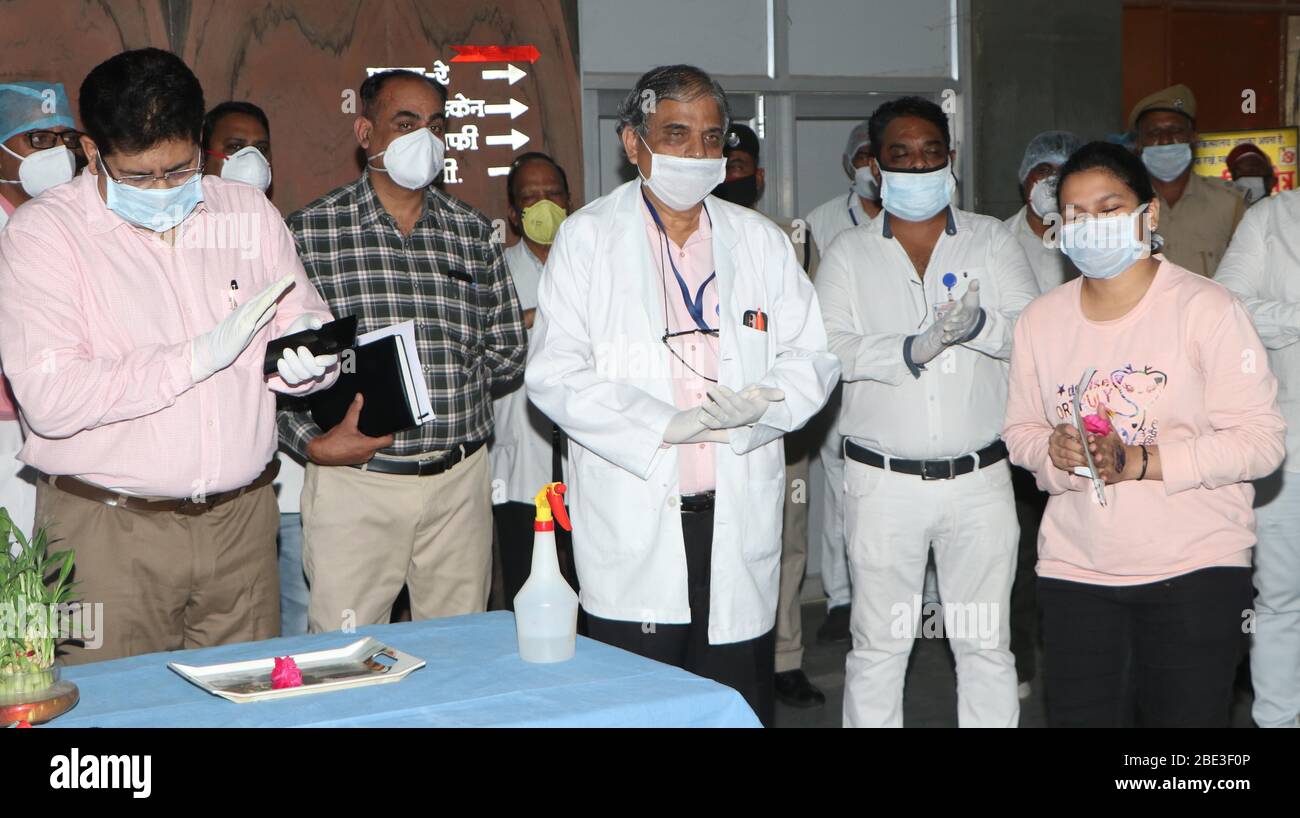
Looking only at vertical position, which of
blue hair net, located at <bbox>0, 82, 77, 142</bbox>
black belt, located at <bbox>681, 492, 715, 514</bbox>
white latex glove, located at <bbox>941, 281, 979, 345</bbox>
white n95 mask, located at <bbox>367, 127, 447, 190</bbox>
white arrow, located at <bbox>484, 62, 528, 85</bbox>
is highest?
white arrow, located at <bbox>484, 62, 528, 85</bbox>

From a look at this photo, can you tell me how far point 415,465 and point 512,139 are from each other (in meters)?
2.39

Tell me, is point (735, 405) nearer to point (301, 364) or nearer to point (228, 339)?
point (301, 364)

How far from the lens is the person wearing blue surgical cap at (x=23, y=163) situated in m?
3.53

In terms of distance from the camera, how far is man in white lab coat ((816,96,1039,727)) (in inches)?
143

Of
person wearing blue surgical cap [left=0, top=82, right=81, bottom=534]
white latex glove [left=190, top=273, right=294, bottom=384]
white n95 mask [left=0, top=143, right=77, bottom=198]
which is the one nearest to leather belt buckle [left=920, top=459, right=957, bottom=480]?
white latex glove [left=190, top=273, right=294, bottom=384]

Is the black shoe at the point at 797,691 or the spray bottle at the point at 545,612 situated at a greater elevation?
the spray bottle at the point at 545,612

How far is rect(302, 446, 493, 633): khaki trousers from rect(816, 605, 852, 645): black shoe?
7.74 ft

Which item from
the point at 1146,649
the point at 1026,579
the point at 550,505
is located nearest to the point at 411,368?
the point at 550,505

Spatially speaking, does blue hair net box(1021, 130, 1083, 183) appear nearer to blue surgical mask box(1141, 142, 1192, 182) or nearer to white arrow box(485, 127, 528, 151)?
blue surgical mask box(1141, 142, 1192, 182)

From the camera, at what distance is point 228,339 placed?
2678 millimetres

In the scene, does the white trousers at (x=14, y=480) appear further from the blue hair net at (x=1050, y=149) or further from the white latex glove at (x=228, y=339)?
the blue hair net at (x=1050, y=149)

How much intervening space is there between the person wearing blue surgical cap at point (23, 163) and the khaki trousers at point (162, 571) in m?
0.70

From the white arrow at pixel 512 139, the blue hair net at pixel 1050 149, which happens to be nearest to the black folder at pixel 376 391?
the white arrow at pixel 512 139
